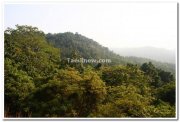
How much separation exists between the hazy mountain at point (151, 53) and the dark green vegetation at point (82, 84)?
0.09 metres

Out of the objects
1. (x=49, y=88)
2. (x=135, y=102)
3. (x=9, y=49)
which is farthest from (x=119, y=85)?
(x=9, y=49)

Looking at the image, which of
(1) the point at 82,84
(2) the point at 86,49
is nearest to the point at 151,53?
(2) the point at 86,49

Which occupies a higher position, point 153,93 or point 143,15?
point 143,15

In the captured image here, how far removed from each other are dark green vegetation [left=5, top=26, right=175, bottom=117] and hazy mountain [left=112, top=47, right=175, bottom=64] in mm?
86

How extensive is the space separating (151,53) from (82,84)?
1003mm

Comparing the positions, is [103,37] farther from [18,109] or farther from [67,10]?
[18,109]

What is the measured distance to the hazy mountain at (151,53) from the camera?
31.2 ft

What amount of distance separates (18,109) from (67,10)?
57.5 inches

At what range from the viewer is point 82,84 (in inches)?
378

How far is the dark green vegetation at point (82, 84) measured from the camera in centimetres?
954

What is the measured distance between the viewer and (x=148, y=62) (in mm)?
9680

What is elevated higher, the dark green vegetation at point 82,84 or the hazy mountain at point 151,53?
the hazy mountain at point 151,53

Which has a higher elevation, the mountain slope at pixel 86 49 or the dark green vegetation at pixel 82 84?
the mountain slope at pixel 86 49

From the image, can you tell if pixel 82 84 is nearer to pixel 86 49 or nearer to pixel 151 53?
pixel 86 49
